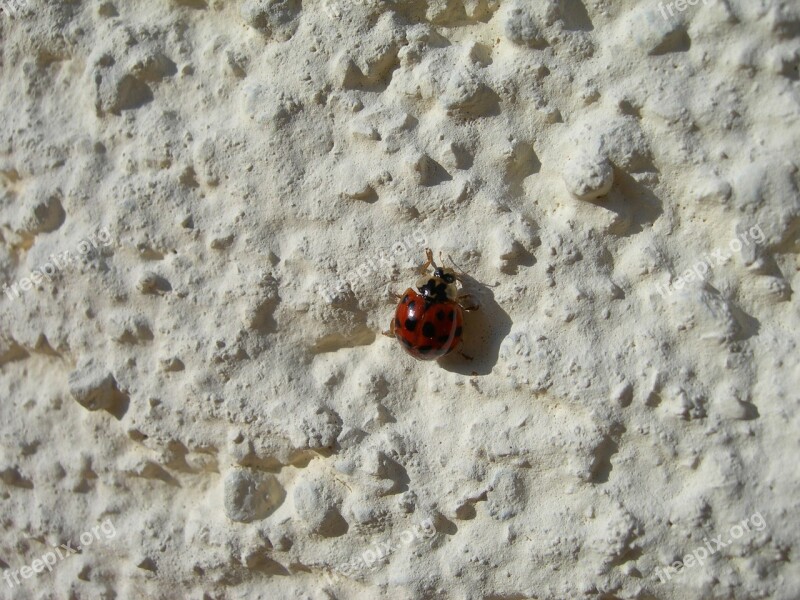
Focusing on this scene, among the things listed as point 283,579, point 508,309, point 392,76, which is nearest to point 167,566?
point 283,579
